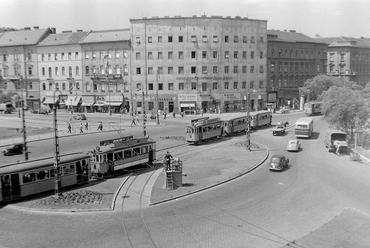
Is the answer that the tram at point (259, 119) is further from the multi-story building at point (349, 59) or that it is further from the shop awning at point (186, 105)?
the multi-story building at point (349, 59)

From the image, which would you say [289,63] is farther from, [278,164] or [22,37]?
[278,164]

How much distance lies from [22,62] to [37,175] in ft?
273

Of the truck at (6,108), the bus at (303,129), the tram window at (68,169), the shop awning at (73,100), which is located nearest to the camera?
the tram window at (68,169)

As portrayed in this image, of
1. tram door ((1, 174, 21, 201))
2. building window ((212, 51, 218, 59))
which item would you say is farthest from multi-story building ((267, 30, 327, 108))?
tram door ((1, 174, 21, 201))

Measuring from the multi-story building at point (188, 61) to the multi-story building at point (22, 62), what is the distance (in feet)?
96.0

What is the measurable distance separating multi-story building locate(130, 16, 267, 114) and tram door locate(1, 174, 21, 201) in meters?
62.8

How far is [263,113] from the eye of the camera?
212 ft

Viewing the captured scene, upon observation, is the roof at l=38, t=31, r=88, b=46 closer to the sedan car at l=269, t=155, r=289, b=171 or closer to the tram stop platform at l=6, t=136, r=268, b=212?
the tram stop platform at l=6, t=136, r=268, b=212

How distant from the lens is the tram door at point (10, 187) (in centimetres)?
2498

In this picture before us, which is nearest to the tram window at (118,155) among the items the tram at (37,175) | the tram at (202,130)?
the tram at (37,175)

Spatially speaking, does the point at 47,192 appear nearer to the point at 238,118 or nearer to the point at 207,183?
the point at 207,183

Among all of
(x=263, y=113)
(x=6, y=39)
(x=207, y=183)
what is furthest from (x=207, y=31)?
(x=207, y=183)

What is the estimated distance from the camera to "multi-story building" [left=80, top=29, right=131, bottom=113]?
90.9 meters

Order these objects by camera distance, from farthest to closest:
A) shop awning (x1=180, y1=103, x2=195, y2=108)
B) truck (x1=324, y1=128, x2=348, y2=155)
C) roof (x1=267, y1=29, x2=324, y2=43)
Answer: roof (x1=267, y1=29, x2=324, y2=43) → shop awning (x1=180, y1=103, x2=195, y2=108) → truck (x1=324, y1=128, x2=348, y2=155)
